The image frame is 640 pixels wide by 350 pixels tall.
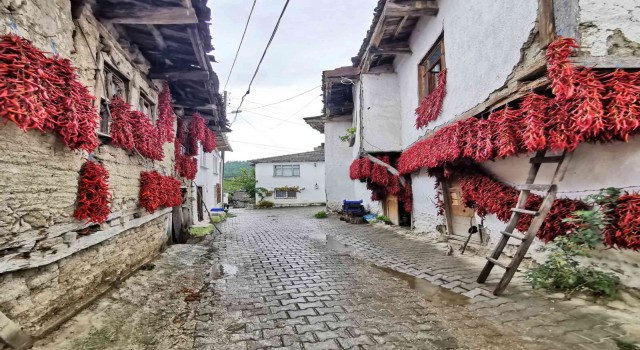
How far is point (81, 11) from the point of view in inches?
Answer: 157

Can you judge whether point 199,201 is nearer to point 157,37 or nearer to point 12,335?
point 157,37

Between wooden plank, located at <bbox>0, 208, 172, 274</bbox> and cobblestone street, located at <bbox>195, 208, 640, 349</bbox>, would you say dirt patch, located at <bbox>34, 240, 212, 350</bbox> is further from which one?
wooden plank, located at <bbox>0, 208, 172, 274</bbox>

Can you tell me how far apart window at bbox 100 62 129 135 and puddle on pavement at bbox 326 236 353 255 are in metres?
5.51

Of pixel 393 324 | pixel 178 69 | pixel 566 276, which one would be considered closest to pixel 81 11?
pixel 178 69

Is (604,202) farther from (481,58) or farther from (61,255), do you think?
(61,255)

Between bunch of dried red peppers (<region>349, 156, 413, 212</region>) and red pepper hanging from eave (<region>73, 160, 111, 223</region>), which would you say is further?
bunch of dried red peppers (<region>349, 156, 413, 212</region>)

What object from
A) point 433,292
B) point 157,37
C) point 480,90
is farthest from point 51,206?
point 480,90

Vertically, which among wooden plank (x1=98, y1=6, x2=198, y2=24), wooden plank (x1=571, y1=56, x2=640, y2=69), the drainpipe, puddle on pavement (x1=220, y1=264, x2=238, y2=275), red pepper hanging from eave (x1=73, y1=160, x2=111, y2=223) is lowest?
puddle on pavement (x1=220, y1=264, x2=238, y2=275)

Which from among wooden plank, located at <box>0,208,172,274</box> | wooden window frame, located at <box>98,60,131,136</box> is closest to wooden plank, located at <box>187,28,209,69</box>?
wooden window frame, located at <box>98,60,131,136</box>

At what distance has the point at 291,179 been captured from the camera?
3152 centimetres

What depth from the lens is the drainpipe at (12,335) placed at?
267cm

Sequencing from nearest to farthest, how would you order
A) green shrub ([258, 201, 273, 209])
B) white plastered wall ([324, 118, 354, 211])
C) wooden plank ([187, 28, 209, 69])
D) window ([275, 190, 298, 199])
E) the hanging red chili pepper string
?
wooden plank ([187, 28, 209, 69]), the hanging red chili pepper string, white plastered wall ([324, 118, 354, 211]), green shrub ([258, 201, 273, 209]), window ([275, 190, 298, 199])

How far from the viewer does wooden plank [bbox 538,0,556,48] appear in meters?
3.99

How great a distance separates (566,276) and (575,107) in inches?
84.9
